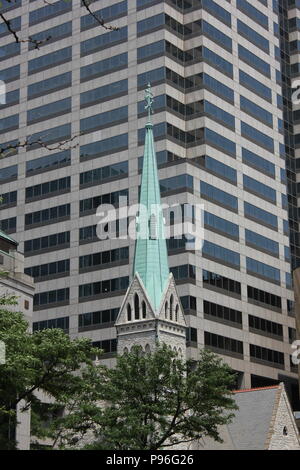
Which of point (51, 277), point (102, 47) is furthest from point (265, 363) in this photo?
point (102, 47)

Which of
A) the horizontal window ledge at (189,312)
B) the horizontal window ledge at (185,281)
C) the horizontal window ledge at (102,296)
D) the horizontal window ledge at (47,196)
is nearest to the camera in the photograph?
the horizontal window ledge at (189,312)

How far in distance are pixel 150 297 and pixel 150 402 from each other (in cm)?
1748

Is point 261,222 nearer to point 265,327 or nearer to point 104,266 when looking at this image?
point 265,327

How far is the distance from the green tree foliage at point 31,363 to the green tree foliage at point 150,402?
4.61m

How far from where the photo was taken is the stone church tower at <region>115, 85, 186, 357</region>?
A: 6494cm

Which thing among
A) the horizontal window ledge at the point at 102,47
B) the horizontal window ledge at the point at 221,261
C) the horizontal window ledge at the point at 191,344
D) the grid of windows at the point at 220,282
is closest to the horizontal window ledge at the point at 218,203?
the horizontal window ledge at the point at 221,261

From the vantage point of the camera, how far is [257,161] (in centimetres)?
10206

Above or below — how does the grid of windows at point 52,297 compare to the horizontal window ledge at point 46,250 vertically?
below

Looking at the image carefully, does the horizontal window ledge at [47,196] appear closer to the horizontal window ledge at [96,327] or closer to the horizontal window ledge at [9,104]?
the horizontal window ledge at [9,104]

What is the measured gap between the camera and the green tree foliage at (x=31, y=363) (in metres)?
37.0

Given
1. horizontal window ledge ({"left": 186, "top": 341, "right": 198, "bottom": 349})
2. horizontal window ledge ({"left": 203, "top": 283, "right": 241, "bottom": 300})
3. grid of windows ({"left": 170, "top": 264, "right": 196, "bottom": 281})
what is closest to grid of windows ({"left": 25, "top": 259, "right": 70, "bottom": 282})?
grid of windows ({"left": 170, "top": 264, "right": 196, "bottom": 281})
